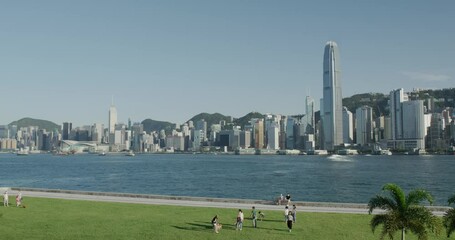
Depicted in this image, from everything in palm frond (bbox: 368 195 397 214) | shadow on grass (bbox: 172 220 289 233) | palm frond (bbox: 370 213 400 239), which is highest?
palm frond (bbox: 368 195 397 214)

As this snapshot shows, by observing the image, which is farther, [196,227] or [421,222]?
[196,227]

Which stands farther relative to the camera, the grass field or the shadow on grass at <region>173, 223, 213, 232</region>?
the shadow on grass at <region>173, 223, 213, 232</region>

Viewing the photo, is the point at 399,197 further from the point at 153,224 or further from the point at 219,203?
the point at 219,203

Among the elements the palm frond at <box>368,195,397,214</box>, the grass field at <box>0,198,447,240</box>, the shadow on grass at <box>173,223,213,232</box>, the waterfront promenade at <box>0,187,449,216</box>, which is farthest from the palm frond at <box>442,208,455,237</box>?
the waterfront promenade at <box>0,187,449,216</box>

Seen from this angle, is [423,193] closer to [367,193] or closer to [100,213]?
[100,213]

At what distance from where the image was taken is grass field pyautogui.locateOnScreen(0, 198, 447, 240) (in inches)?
984

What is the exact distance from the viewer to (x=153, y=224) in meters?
27.6

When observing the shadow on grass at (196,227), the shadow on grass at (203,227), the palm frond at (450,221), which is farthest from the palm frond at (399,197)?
the shadow on grass at (196,227)

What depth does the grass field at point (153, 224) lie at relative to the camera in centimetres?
2499

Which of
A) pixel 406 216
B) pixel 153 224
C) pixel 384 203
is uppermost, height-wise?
pixel 384 203

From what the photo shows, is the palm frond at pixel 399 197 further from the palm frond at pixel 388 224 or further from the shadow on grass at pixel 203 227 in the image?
the shadow on grass at pixel 203 227

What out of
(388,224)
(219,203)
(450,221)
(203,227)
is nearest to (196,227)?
(203,227)

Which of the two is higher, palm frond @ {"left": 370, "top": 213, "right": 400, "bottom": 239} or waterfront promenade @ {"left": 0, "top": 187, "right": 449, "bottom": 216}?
palm frond @ {"left": 370, "top": 213, "right": 400, "bottom": 239}

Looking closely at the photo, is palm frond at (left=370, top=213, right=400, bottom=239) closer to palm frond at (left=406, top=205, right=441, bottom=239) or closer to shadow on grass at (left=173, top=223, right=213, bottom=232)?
palm frond at (left=406, top=205, right=441, bottom=239)
